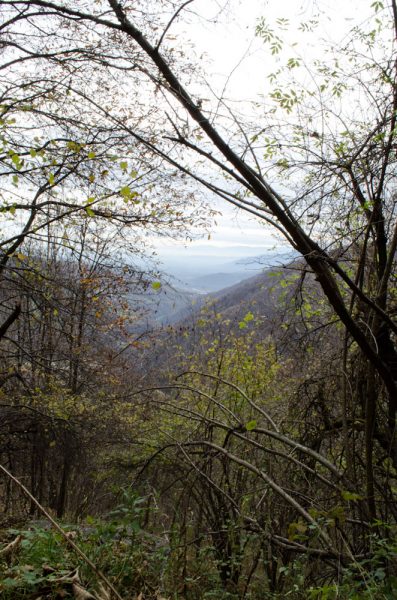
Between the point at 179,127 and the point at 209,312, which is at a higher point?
the point at 179,127

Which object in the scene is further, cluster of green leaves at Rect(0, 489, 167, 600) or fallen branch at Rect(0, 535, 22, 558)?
fallen branch at Rect(0, 535, 22, 558)

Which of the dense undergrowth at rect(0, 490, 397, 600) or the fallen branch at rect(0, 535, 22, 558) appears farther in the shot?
the fallen branch at rect(0, 535, 22, 558)

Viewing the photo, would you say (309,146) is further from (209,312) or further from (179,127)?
(209,312)

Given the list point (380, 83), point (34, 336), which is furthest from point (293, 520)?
point (34, 336)

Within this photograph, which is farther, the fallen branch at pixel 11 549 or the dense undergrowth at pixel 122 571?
the fallen branch at pixel 11 549

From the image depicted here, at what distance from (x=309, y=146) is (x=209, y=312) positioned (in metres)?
6.82

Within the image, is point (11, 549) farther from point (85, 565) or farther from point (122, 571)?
point (122, 571)

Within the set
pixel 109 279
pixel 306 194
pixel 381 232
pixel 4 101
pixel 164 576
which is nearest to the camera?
pixel 164 576

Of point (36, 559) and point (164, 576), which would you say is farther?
point (164, 576)

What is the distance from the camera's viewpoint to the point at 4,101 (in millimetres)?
6469

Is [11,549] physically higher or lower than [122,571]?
higher

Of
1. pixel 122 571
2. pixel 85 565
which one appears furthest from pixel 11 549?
pixel 122 571

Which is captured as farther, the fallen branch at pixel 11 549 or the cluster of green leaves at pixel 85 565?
the fallen branch at pixel 11 549

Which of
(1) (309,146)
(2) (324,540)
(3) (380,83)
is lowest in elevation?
(2) (324,540)
